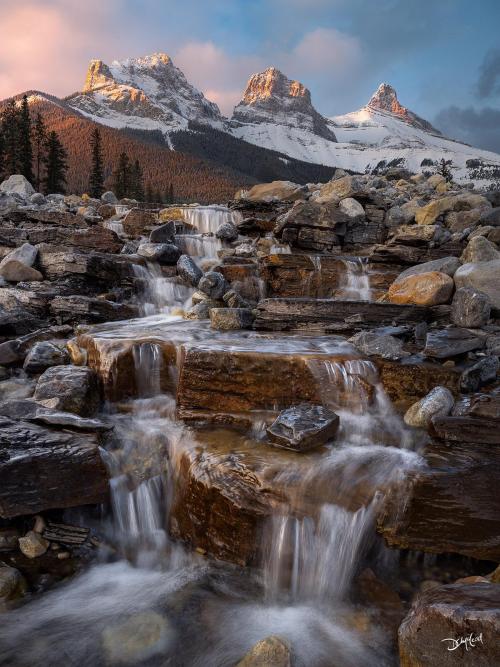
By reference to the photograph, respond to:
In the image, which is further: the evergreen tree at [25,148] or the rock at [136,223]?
the evergreen tree at [25,148]

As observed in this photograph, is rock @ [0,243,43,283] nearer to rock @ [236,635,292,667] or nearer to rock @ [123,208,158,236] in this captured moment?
rock @ [123,208,158,236]

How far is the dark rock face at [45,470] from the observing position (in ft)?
16.4

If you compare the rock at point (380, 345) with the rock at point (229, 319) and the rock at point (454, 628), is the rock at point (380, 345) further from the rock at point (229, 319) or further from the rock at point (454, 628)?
the rock at point (454, 628)

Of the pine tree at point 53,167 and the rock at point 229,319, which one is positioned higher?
the pine tree at point 53,167

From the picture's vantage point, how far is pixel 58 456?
524 centimetres

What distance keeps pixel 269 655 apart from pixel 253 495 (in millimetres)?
1551

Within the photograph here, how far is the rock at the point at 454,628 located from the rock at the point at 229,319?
267 inches

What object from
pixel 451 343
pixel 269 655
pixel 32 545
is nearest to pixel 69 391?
pixel 32 545

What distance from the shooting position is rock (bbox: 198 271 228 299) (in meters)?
11.4

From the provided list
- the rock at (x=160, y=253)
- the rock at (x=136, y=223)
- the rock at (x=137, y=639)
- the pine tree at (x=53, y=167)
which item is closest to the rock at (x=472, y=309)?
the rock at (x=137, y=639)

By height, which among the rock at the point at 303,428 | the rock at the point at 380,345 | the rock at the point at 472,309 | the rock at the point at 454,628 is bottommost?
the rock at the point at 454,628

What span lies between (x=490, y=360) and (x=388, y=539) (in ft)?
11.6

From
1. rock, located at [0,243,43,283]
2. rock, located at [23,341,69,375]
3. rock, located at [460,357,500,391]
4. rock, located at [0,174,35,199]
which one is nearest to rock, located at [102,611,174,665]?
rock, located at [23,341,69,375]

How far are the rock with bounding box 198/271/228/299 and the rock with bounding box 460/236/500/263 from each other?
644 cm
